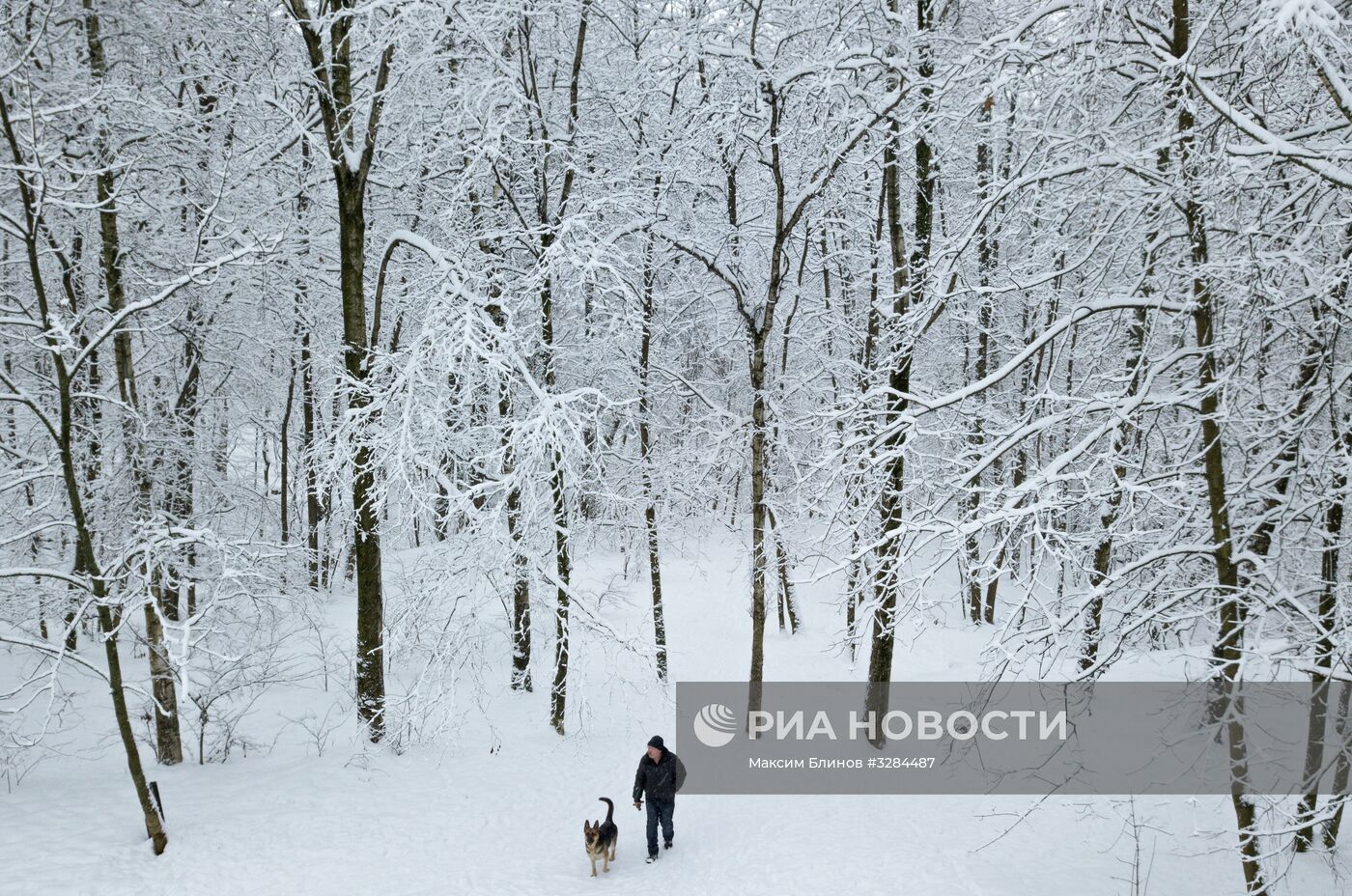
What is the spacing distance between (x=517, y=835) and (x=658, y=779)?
1.85 metres

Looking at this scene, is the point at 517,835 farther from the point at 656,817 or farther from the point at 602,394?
the point at 602,394

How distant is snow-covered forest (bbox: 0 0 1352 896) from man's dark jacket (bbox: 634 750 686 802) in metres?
0.72

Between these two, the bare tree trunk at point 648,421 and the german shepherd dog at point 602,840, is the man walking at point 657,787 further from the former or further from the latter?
the bare tree trunk at point 648,421

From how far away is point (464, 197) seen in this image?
1205 centimetres

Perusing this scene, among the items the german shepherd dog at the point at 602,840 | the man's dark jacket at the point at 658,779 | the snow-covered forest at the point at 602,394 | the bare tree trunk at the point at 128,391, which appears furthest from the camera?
the bare tree trunk at the point at 128,391

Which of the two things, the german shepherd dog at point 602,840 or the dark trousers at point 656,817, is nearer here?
the german shepherd dog at point 602,840

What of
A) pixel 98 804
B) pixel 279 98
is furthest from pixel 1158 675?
pixel 279 98

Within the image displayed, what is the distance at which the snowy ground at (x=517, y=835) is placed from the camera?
711 cm

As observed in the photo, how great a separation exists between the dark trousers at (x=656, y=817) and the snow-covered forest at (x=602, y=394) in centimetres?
31

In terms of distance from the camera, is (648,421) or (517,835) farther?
(648,421)

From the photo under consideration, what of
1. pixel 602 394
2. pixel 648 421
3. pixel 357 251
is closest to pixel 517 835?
pixel 602 394

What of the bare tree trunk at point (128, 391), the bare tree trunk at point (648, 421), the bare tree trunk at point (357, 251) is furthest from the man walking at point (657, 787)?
the bare tree trunk at point (128, 391)

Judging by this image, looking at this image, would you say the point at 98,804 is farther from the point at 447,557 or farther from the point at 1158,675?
the point at 1158,675

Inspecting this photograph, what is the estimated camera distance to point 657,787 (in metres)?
8.23
